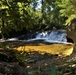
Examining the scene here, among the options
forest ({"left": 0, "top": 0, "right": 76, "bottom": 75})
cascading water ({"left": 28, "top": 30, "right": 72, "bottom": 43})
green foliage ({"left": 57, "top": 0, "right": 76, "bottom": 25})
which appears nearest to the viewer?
forest ({"left": 0, "top": 0, "right": 76, "bottom": 75})

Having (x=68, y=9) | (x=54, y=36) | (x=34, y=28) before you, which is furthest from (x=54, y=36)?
(x=68, y=9)

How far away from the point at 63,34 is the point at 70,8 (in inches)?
419

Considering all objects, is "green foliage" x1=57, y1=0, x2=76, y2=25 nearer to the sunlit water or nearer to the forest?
the forest

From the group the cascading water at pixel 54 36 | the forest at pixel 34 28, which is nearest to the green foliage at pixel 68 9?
the forest at pixel 34 28

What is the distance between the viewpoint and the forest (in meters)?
8.33

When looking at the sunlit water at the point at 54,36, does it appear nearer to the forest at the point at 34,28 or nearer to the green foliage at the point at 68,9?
the forest at the point at 34,28

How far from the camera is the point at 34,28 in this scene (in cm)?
3450

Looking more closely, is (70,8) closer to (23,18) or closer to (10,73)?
(23,18)

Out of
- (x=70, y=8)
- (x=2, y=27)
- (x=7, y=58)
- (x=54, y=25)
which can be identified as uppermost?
(x=7, y=58)

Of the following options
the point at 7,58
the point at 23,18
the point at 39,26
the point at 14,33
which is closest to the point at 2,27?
the point at 23,18

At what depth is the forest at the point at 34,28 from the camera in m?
8.33

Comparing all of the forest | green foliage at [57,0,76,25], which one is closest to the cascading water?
the forest

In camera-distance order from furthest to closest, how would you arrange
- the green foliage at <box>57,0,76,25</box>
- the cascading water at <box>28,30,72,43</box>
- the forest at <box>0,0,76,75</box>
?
the green foliage at <box>57,0,76,25</box> → the cascading water at <box>28,30,72,43</box> → the forest at <box>0,0,76,75</box>

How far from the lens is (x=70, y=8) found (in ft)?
119
